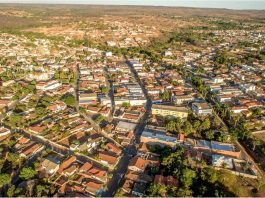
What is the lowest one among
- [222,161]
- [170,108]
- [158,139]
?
[222,161]

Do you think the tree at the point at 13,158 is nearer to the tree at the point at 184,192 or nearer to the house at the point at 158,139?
the house at the point at 158,139

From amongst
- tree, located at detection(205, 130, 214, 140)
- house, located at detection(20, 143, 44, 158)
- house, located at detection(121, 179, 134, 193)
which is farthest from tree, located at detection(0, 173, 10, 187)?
tree, located at detection(205, 130, 214, 140)

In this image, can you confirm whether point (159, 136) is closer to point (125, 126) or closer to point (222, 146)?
point (125, 126)

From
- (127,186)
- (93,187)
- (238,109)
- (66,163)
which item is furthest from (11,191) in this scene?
(238,109)

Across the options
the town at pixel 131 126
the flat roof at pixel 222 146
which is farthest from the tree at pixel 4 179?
the flat roof at pixel 222 146

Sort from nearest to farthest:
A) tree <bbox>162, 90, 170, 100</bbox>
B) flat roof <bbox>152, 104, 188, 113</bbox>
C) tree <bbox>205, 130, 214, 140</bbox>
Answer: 1. tree <bbox>205, 130, 214, 140</bbox>
2. flat roof <bbox>152, 104, 188, 113</bbox>
3. tree <bbox>162, 90, 170, 100</bbox>

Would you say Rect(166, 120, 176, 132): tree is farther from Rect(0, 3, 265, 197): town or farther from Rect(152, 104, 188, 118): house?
Rect(152, 104, 188, 118): house

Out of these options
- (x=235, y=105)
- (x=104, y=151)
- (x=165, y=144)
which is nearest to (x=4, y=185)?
(x=104, y=151)
